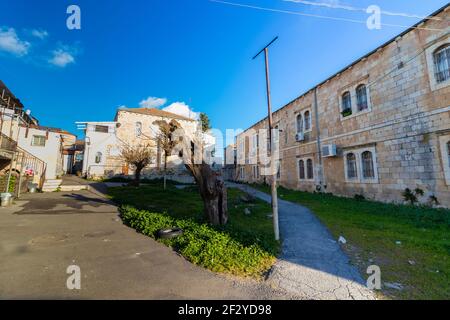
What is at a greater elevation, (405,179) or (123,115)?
(123,115)

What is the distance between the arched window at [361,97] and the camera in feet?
38.6

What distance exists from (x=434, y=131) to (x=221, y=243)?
33.7ft

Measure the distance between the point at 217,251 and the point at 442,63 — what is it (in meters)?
11.9

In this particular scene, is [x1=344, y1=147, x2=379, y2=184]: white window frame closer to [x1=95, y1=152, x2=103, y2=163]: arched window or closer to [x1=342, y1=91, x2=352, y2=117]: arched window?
[x1=342, y1=91, x2=352, y2=117]: arched window

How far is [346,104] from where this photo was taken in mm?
13141

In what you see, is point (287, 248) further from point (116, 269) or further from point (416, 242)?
point (116, 269)

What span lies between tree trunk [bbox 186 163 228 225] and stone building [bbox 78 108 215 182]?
1724cm

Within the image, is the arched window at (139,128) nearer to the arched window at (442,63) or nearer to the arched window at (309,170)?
the arched window at (309,170)

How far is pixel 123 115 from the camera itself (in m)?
28.9

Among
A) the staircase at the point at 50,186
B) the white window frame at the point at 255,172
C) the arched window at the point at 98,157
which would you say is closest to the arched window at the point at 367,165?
the white window frame at the point at 255,172

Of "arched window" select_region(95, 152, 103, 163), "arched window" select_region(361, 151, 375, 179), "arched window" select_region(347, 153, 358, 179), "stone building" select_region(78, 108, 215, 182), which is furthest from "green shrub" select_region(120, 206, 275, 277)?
"arched window" select_region(95, 152, 103, 163)

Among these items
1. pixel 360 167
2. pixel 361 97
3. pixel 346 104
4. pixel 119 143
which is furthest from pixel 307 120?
pixel 119 143

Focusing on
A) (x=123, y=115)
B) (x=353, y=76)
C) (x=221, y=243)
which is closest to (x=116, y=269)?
(x=221, y=243)

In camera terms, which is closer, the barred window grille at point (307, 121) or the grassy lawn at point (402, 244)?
the grassy lawn at point (402, 244)
